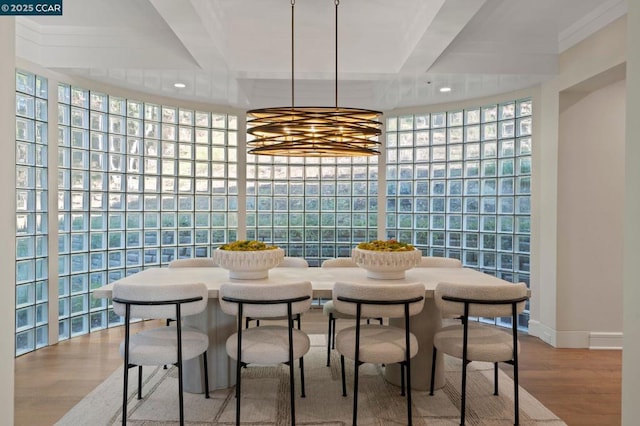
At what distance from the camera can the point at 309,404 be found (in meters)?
2.90

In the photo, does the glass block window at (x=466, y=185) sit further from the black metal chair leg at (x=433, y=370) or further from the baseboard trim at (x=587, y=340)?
the black metal chair leg at (x=433, y=370)

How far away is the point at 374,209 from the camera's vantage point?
570 cm

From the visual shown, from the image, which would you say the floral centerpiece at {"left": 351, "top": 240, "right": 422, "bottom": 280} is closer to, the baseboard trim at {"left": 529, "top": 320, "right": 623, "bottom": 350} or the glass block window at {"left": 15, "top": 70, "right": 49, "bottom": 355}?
the baseboard trim at {"left": 529, "top": 320, "right": 623, "bottom": 350}

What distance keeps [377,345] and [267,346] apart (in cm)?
62

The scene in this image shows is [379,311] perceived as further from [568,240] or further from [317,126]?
[568,240]

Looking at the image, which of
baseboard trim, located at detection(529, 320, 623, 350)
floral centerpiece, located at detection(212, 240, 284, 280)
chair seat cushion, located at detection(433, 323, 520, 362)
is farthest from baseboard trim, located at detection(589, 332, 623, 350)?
floral centerpiece, located at detection(212, 240, 284, 280)

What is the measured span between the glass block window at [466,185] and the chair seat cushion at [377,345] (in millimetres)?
2494

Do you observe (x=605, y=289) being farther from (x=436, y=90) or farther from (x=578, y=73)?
(x=436, y=90)

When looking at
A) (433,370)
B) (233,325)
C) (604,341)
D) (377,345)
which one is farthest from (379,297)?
(604,341)

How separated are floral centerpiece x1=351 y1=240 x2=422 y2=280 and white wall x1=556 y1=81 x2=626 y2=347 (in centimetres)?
194

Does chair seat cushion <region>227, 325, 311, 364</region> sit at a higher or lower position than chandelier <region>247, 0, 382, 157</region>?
lower

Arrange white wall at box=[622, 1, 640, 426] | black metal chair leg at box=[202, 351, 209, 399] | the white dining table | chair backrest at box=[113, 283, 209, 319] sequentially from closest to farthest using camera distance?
1. white wall at box=[622, 1, 640, 426]
2. chair backrest at box=[113, 283, 209, 319]
3. black metal chair leg at box=[202, 351, 209, 399]
4. the white dining table

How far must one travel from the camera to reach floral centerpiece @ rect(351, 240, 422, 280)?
2.94 m

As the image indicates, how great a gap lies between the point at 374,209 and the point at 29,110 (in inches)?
146
